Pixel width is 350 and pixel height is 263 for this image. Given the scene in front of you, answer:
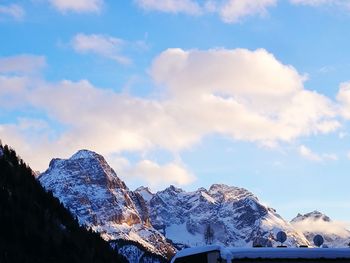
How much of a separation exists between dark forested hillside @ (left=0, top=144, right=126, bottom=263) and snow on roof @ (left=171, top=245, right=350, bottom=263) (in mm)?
34069

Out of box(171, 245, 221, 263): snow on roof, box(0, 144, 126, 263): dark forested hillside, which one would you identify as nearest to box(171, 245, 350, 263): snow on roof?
box(171, 245, 221, 263): snow on roof

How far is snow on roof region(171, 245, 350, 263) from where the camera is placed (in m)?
10.7

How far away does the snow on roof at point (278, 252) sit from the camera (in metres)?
10.7

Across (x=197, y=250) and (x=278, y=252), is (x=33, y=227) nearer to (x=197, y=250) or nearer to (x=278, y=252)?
(x=197, y=250)

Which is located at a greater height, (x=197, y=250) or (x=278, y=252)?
(x=197, y=250)

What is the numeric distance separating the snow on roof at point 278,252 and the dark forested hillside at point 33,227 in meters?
34.1

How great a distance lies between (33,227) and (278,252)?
145 feet

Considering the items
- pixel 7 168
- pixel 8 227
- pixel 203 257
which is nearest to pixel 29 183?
pixel 7 168

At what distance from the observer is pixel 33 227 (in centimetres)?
5253

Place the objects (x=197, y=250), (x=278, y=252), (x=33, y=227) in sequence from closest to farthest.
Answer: (x=278, y=252) → (x=197, y=250) → (x=33, y=227)

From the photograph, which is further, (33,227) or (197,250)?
(33,227)

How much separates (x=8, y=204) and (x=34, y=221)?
272 centimetres

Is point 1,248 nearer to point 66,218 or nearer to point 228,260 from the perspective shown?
point 66,218

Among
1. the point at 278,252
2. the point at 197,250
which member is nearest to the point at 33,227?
the point at 197,250
